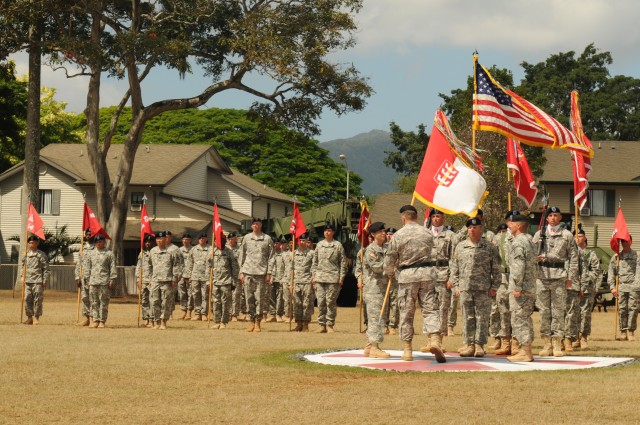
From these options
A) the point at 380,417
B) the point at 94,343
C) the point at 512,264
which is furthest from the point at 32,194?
the point at 380,417

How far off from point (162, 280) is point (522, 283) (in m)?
10.7

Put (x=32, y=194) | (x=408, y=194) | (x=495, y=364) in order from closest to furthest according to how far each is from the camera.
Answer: (x=495, y=364) < (x=32, y=194) < (x=408, y=194)

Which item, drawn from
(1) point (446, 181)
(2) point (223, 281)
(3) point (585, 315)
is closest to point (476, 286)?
(1) point (446, 181)

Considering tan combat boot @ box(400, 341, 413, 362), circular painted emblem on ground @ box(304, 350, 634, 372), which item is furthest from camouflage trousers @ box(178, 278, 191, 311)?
tan combat boot @ box(400, 341, 413, 362)

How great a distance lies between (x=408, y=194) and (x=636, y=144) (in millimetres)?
14988

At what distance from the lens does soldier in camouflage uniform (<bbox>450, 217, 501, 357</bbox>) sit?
15.2 meters

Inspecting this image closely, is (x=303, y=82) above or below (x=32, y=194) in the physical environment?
above

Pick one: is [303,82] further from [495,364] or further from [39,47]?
[495,364]

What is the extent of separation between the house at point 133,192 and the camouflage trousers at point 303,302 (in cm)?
3414

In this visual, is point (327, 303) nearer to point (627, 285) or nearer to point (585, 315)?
point (585, 315)

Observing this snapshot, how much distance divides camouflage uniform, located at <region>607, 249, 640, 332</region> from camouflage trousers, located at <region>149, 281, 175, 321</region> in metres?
8.99

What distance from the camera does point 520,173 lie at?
68.7 ft

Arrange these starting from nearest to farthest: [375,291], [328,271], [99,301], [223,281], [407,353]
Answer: [407,353]
[375,291]
[328,271]
[99,301]
[223,281]

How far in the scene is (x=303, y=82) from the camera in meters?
40.8
